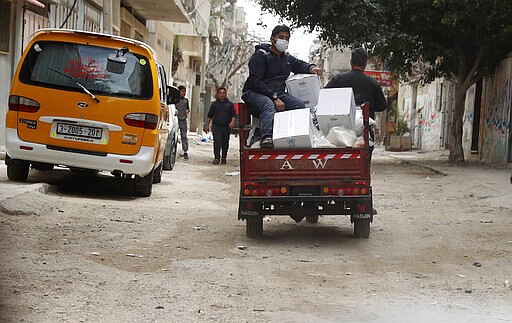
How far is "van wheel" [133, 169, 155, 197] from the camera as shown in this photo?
1023cm

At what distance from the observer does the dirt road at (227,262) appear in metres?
4.88

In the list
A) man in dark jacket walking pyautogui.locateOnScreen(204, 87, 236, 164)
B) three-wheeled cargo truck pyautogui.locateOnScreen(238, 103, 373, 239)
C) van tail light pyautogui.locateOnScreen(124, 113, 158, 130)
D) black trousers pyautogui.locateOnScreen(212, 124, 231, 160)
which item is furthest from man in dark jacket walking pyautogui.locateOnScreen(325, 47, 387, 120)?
black trousers pyautogui.locateOnScreen(212, 124, 231, 160)

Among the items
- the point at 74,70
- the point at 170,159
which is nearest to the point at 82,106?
the point at 74,70

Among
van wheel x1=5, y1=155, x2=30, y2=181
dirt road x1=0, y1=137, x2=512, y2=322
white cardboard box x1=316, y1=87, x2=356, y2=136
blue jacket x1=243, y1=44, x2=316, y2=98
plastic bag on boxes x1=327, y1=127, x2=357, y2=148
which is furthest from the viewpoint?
van wheel x1=5, y1=155, x2=30, y2=181

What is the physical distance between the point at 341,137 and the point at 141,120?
3.05m

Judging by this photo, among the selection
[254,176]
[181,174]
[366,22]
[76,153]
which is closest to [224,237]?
[254,176]

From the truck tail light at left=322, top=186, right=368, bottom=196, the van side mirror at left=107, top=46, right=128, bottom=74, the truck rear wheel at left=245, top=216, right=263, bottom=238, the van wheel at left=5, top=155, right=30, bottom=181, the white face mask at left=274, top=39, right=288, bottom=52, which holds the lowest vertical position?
the truck rear wheel at left=245, top=216, right=263, bottom=238

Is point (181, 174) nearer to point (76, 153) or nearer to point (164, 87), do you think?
point (164, 87)

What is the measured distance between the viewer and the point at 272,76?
8266mm

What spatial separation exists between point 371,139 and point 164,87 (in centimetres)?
466

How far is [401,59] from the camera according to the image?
73.0 ft

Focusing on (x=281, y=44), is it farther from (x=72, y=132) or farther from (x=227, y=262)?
(x=72, y=132)

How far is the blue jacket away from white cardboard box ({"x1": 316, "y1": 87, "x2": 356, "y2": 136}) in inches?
24.4

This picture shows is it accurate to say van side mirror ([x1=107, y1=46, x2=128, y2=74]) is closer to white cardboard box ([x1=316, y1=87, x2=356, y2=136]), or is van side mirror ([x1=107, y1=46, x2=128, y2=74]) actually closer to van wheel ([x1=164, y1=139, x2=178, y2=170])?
white cardboard box ([x1=316, y1=87, x2=356, y2=136])
